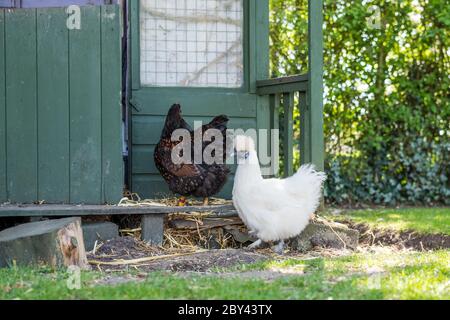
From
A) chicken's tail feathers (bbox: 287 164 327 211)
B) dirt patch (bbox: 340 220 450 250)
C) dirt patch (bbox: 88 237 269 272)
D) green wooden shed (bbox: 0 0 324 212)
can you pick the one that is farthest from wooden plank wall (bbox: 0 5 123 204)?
dirt patch (bbox: 340 220 450 250)

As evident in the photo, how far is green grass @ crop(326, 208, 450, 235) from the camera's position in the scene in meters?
7.96

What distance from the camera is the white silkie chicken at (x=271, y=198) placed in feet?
21.5

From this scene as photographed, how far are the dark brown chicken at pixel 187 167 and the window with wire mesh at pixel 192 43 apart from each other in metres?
1.05

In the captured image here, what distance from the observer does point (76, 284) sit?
456 centimetres

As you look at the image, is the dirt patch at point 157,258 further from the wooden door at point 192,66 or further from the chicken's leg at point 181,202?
the wooden door at point 192,66

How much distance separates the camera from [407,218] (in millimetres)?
Result: 8883

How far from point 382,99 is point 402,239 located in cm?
339

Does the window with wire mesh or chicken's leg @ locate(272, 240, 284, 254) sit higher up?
the window with wire mesh

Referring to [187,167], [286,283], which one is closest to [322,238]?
[187,167]

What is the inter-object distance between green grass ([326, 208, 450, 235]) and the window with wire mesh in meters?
2.34

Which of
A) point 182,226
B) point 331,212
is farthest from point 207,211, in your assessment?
point 331,212

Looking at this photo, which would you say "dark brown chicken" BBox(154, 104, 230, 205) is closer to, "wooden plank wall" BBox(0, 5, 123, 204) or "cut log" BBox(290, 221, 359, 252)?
"wooden plank wall" BBox(0, 5, 123, 204)

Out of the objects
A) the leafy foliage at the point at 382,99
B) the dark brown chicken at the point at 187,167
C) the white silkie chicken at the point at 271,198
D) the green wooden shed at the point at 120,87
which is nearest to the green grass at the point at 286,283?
the white silkie chicken at the point at 271,198
